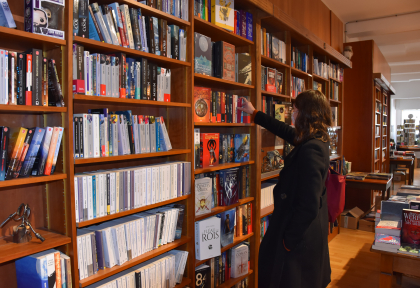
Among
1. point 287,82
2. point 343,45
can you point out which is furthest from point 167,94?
point 343,45

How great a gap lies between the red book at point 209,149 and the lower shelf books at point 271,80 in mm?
824

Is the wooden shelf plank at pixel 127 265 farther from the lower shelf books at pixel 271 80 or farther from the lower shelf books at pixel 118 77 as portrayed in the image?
the lower shelf books at pixel 271 80

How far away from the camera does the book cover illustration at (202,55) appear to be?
2.12m

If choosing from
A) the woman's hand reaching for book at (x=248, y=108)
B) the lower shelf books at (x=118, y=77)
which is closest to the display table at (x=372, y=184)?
the woman's hand reaching for book at (x=248, y=108)

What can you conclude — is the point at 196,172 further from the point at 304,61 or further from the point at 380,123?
the point at 380,123

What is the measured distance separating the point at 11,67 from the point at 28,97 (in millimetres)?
130

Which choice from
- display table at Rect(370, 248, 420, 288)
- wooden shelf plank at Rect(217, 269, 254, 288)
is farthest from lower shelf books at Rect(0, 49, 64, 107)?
display table at Rect(370, 248, 420, 288)

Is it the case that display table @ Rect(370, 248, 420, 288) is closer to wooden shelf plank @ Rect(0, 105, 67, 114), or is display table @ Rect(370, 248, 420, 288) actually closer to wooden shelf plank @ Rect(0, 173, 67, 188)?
wooden shelf plank @ Rect(0, 173, 67, 188)

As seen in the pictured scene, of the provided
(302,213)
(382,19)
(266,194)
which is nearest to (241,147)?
(266,194)

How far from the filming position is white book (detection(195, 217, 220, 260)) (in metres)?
2.15

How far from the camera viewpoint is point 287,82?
3.25 m

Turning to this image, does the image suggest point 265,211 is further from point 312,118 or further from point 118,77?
point 118,77

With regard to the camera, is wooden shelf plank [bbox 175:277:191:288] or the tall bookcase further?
wooden shelf plank [bbox 175:277:191:288]

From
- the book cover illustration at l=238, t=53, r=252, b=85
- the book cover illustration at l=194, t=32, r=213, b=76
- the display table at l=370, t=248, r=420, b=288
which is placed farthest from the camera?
the book cover illustration at l=238, t=53, r=252, b=85
